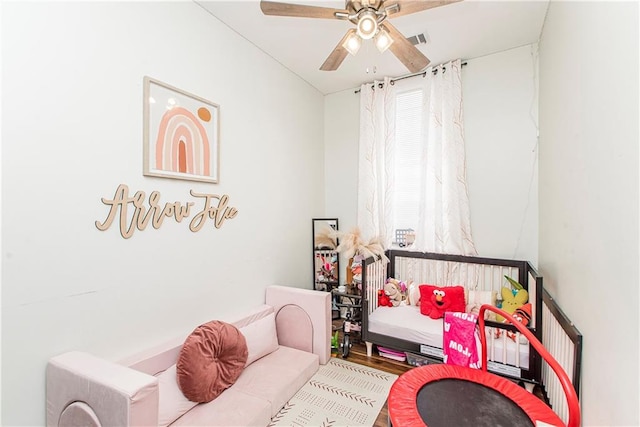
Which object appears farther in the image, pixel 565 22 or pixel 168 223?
pixel 168 223

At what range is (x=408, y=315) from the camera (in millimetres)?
2705

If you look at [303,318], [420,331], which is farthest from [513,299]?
[303,318]

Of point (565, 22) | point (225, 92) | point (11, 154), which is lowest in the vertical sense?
point (11, 154)

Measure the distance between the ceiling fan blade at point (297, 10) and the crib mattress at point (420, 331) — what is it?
2339mm

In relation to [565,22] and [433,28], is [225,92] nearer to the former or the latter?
[433,28]

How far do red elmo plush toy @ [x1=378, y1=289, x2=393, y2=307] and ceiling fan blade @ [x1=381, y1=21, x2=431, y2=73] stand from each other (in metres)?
2.07

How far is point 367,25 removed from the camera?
1518 mm

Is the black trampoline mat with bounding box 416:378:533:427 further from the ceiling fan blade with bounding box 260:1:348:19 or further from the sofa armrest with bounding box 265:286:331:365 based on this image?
the ceiling fan blade with bounding box 260:1:348:19

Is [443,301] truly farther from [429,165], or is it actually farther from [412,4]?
[412,4]

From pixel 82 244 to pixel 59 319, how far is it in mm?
369

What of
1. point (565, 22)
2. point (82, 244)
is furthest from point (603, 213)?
point (82, 244)

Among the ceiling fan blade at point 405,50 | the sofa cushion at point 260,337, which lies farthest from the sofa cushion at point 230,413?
the ceiling fan blade at point 405,50

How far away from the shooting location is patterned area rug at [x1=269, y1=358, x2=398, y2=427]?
1.86 metres

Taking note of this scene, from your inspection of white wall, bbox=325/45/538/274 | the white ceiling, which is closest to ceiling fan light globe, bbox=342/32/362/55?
the white ceiling
